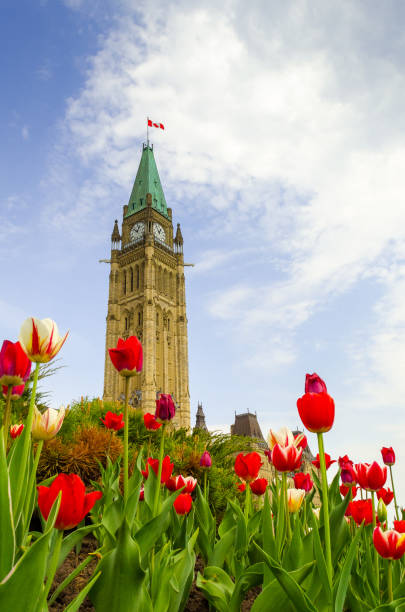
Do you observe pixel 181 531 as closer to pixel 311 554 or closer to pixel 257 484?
pixel 257 484

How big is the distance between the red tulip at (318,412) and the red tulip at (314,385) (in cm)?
13

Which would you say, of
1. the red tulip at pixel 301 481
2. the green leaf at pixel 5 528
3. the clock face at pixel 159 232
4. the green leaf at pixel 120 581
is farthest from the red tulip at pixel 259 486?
the clock face at pixel 159 232

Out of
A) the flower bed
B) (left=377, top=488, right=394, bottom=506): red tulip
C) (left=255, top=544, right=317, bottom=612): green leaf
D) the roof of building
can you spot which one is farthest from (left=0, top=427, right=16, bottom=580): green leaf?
the roof of building

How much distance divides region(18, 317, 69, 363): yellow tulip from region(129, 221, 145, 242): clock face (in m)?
54.0

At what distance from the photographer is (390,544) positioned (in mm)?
2018

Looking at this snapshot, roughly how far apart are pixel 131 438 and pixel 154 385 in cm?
3931

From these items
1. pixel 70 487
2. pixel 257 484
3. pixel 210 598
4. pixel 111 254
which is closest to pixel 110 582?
pixel 70 487

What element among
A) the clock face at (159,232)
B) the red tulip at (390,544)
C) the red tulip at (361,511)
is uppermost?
the clock face at (159,232)

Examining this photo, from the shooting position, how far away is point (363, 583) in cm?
234

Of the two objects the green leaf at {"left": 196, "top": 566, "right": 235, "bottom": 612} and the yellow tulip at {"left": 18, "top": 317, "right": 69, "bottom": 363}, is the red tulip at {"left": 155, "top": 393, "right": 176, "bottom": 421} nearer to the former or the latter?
the green leaf at {"left": 196, "top": 566, "right": 235, "bottom": 612}

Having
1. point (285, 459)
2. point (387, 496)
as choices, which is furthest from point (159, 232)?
point (285, 459)

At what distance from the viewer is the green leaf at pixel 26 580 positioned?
3.70ft

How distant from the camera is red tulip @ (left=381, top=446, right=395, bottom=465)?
3.16 meters

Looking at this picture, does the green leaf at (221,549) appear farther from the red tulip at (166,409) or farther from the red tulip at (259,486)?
the red tulip at (166,409)
